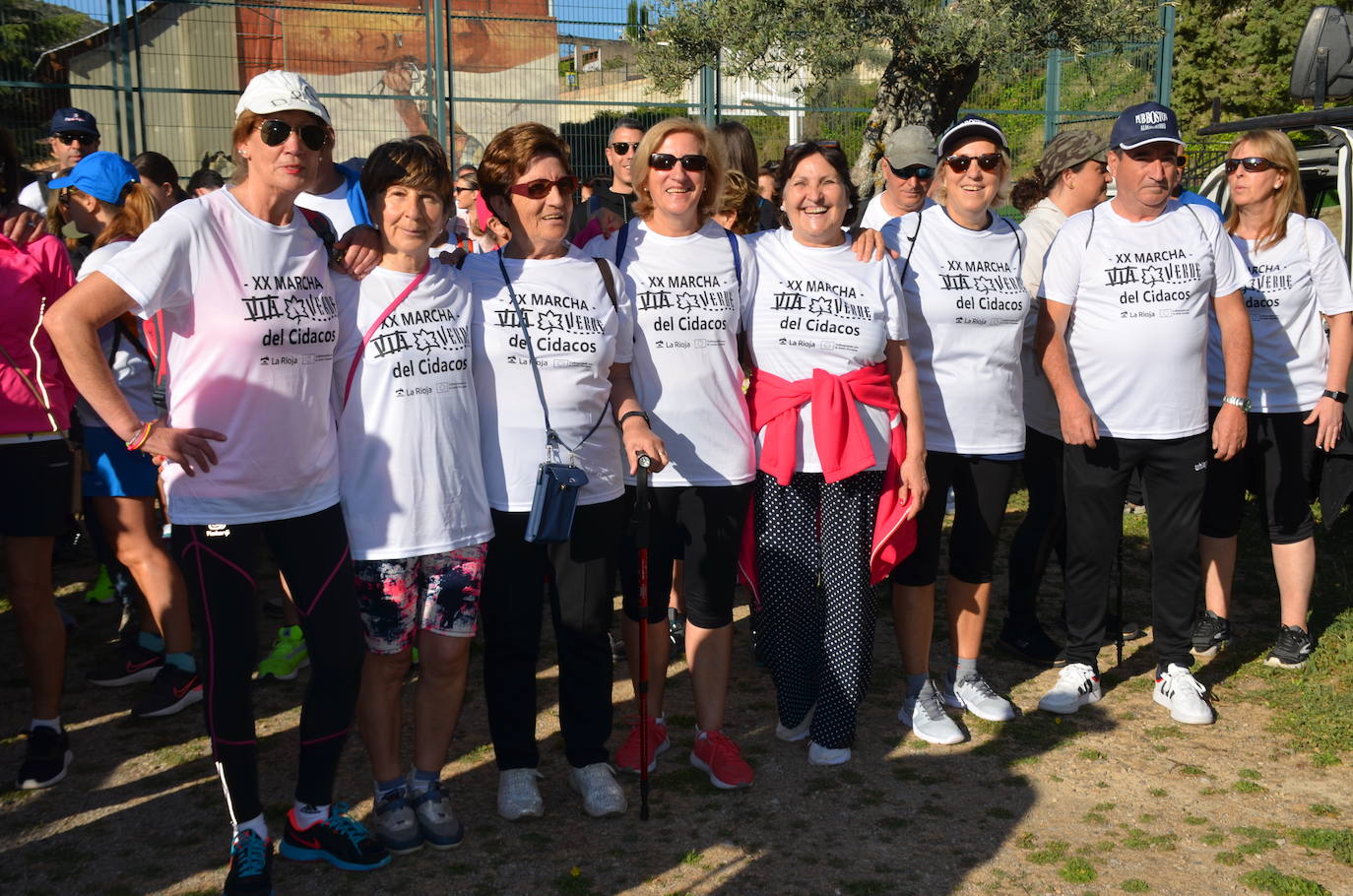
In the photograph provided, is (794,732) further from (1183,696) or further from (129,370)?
(129,370)

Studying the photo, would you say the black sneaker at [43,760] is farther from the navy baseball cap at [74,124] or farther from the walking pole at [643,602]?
the navy baseball cap at [74,124]

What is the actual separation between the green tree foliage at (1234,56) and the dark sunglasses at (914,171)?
76.9ft

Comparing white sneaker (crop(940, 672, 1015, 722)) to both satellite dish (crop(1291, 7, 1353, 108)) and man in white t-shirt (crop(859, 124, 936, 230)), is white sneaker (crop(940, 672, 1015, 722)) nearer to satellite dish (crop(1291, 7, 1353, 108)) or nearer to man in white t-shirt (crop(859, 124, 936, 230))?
man in white t-shirt (crop(859, 124, 936, 230))

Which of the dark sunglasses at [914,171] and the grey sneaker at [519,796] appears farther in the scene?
the dark sunglasses at [914,171]

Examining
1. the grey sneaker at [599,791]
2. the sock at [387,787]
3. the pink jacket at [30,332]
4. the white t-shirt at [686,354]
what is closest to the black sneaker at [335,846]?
the sock at [387,787]

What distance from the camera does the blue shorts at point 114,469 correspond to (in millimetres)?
4844

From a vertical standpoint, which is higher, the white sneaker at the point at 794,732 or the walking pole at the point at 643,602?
the walking pole at the point at 643,602

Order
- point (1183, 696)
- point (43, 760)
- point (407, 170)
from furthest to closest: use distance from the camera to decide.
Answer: point (1183, 696)
point (43, 760)
point (407, 170)

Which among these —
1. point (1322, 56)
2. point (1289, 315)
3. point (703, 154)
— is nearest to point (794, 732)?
point (703, 154)

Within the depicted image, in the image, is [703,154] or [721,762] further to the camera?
[721,762]

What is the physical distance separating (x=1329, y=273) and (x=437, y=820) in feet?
14.1

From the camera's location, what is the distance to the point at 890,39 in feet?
45.2

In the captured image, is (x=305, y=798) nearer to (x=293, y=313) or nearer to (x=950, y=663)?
(x=293, y=313)

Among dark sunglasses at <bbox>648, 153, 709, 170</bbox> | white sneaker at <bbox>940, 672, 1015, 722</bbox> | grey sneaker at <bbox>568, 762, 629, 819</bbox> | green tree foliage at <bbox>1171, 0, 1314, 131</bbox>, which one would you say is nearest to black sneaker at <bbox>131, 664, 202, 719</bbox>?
grey sneaker at <bbox>568, 762, 629, 819</bbox>
